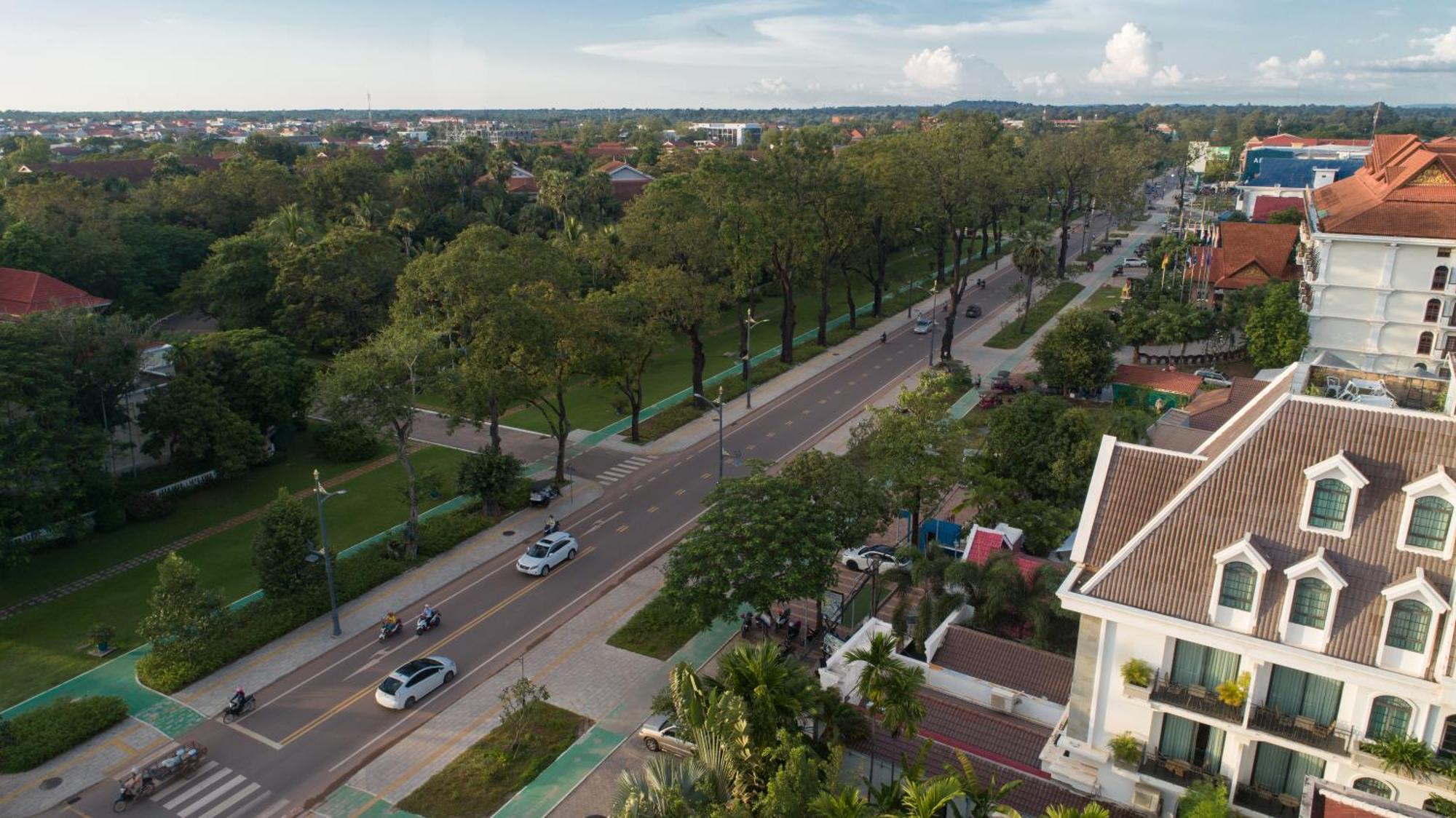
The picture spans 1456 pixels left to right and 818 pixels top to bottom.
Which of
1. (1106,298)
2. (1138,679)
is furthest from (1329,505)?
(1106,298)

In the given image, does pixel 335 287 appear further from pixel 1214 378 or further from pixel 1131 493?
pixel 1214 378

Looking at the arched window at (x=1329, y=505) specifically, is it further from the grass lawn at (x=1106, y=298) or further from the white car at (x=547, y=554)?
the grass lawn at (x=1106, y=298)

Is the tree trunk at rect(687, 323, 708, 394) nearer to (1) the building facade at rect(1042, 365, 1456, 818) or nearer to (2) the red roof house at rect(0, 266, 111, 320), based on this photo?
(2) the red roof house at rect(0, 266, 111, 320)

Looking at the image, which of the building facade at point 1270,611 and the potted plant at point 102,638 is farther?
the potted plant at point 102,638

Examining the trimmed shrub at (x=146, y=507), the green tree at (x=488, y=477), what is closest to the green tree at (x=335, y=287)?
the trimmed shrub at (x=146, y=507)

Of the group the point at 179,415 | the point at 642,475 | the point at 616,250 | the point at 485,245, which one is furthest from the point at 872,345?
the point at 179,415

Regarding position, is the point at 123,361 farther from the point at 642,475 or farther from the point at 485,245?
the point at 642,475
